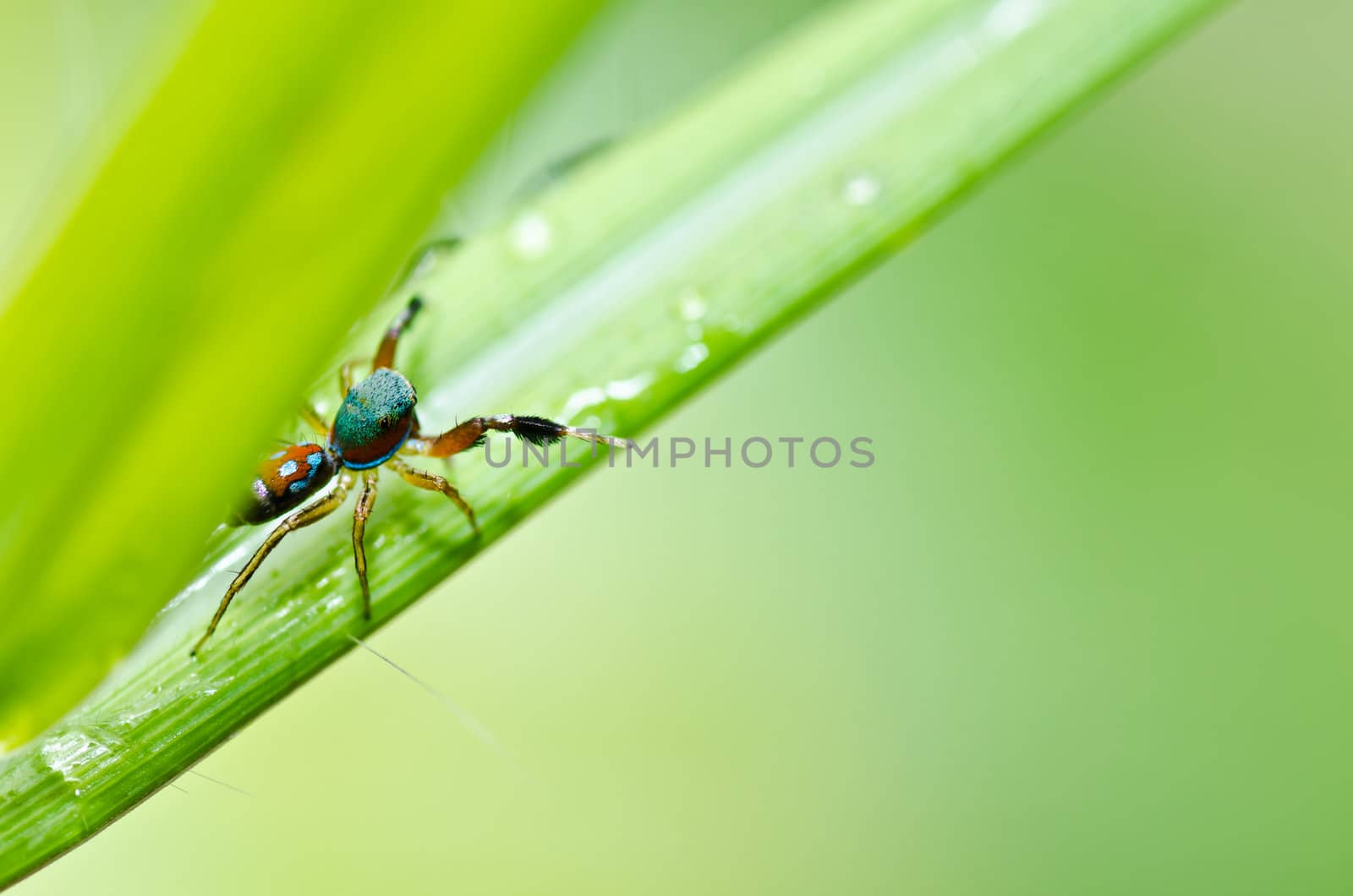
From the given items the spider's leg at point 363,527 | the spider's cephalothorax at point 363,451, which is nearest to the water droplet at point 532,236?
the spider's cephalothorax at point 363,451

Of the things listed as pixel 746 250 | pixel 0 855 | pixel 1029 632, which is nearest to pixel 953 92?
pixel 746 250

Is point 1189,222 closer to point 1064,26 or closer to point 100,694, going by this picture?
point 1064,26

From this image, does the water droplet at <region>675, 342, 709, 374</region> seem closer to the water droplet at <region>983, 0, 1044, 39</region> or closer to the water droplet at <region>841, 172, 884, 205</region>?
the water droplet at <region>841, 172, 884, 205</region>

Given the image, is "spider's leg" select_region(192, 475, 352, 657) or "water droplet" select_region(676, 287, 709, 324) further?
"water droplet" select_region(676, 287, 709, 324)

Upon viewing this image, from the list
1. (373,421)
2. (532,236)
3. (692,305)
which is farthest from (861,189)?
(373,421)

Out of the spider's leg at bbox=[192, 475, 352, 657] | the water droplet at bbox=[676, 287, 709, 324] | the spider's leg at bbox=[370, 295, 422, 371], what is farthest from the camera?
the spider's leg at bbox=[370, 295, 422, 371]

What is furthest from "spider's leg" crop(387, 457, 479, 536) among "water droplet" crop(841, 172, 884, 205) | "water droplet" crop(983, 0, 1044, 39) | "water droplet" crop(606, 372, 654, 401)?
Answer: "water droplet" crop(983, 0, 1044, 39)

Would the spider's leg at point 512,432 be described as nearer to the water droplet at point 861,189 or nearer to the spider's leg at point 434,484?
the spider's leg at point 434,484
